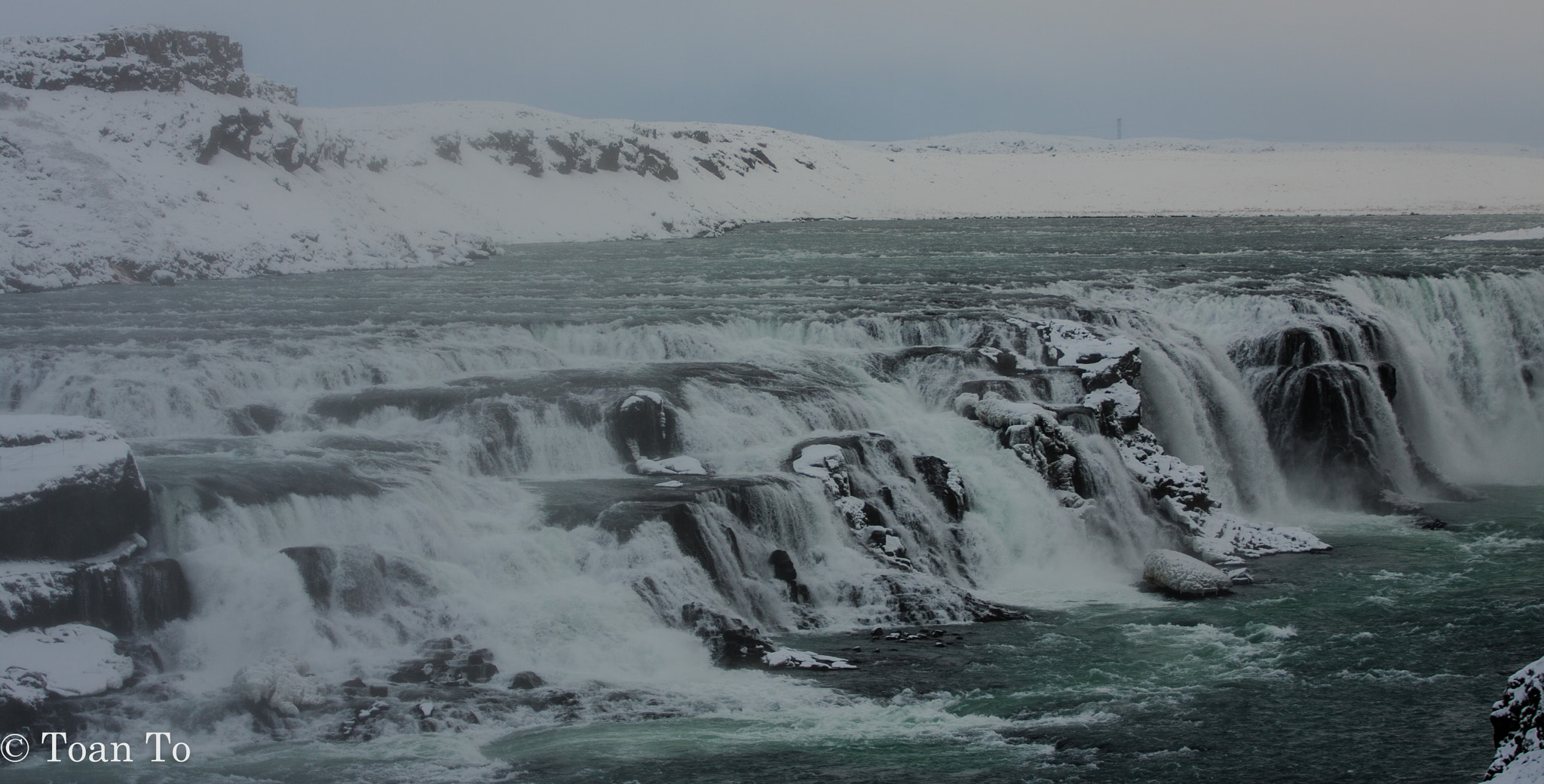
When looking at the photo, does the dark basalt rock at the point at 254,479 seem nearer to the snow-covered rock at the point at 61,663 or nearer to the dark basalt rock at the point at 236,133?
the snow-covered rock at the point at 61,663

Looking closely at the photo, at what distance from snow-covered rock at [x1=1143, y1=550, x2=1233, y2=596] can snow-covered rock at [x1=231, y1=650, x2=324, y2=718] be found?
12.6 metres

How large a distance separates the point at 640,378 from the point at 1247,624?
40.3 feet

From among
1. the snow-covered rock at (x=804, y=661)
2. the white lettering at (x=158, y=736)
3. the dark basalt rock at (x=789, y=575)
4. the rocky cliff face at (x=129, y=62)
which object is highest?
the rocky cliff face at (x=129, y=62)

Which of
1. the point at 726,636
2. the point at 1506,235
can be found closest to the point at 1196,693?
the point at 726,636

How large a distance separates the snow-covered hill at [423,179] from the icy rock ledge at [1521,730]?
4004 centimetres

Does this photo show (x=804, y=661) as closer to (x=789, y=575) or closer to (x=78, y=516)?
(x=789, y=575)

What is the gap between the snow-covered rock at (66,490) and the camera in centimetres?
1471

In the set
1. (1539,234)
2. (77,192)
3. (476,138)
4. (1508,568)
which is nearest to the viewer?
(1508,568)

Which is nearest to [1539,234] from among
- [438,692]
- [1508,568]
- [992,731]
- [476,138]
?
[1508,568]

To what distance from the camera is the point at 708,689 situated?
14.8 metres

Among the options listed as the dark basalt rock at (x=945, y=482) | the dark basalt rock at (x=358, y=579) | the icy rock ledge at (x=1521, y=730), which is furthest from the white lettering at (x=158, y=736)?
the dark basalt rock at (x=945, y=482)

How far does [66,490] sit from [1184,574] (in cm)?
1576

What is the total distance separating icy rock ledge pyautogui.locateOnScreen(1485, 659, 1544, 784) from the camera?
6.10 m

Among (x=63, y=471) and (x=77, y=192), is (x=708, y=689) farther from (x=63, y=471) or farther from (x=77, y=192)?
(x=77, y=192)
